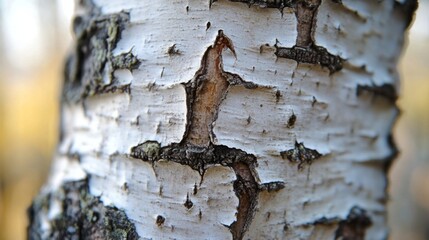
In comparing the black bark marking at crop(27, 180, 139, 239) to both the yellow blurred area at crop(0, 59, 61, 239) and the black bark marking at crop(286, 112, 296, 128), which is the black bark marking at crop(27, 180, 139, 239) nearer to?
the black bark marking at crop(286, 112, 296, 128)

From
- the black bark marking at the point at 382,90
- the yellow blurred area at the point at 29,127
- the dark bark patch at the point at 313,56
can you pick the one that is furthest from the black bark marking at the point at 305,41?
the yellow blurred area at the point at 29,127

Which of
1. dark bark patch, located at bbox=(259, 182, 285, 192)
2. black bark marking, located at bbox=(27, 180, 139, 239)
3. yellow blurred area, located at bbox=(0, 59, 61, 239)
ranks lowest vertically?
black bark marking, located at bbox=(27, 180, 139, 239)

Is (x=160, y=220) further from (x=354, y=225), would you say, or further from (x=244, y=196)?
(x=354, y=225)

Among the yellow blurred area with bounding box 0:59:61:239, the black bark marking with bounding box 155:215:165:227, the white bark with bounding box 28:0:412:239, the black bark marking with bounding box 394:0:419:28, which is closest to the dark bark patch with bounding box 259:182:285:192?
the white bark with bounding box 28:0:412:239

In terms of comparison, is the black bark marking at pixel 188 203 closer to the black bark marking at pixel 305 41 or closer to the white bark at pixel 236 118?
the white bark at pixel 236 118

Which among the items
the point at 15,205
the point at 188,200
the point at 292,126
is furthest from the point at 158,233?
the point at 15,205

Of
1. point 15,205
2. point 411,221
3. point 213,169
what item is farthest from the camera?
point 411,221

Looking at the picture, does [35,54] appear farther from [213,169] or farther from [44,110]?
[213,169]
